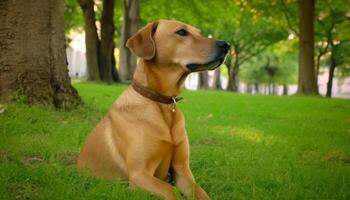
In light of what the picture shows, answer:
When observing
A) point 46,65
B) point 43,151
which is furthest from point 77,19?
point 43,151

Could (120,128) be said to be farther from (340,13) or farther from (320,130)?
(340,13)

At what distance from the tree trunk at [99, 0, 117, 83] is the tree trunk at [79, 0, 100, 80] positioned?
294mm

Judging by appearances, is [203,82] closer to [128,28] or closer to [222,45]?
[128,28]

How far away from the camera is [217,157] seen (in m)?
5.91

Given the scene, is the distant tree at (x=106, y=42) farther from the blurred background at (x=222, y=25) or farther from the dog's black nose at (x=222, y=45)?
the dog's black nose at (x=222, y=45)

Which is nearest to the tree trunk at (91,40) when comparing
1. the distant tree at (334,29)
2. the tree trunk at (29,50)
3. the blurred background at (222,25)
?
the blurred background at (222,25)

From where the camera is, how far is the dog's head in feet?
14.3

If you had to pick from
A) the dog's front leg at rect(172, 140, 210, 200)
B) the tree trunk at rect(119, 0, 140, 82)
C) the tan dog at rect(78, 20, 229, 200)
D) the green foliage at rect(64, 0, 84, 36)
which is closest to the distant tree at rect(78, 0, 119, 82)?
the tree trunk at rect(119, 0, 140, 82)

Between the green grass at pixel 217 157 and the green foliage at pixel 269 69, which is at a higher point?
the green foliage at pixel 269 69

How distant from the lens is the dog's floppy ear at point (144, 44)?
429 cm

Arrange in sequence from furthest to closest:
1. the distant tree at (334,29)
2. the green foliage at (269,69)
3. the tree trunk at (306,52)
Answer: the green foliage at (269,69), the distant tree at (334,29), the tree trunk at (306,52)

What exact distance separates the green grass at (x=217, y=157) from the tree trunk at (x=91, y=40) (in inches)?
445

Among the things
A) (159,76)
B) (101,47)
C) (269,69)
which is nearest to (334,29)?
(101,47)

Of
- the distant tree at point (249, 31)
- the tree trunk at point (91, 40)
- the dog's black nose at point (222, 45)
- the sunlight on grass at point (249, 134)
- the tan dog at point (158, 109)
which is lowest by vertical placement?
the sunlight on grass at point (249, 134)
